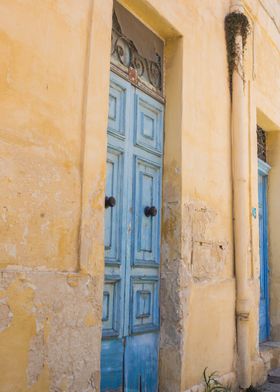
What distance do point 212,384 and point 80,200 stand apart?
2.13m

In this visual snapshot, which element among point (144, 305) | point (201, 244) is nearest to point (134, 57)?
point (201, 244)

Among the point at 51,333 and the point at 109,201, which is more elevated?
the point at 109,201

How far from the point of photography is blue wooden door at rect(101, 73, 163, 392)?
136 inches

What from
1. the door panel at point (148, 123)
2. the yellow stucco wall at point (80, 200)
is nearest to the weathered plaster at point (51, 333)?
the yellow stucco wall at point (80, 200)

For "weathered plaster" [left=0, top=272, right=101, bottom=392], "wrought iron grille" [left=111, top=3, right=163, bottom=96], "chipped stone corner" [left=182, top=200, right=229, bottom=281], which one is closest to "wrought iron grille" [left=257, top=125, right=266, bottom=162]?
"chipped stone corner" [left=182, top=200, right=229, bottom=281]

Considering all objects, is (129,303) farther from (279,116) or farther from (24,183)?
(279,116)

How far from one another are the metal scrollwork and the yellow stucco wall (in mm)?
119

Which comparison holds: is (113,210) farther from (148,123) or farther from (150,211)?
(148,123)

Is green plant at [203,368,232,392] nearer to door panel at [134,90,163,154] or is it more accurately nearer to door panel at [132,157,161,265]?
door panel at [132,157,161,265]

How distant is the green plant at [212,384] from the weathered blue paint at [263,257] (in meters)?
1.97

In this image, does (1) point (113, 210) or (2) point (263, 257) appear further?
(2) point (263, 257)

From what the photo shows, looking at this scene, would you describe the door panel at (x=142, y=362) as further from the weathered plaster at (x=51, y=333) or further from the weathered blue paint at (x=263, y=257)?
the weathered blue paint at (x=263, y=257)

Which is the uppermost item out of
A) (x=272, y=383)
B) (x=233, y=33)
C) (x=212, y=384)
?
(x=233, y=33)

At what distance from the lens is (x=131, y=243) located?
12.1 feet
